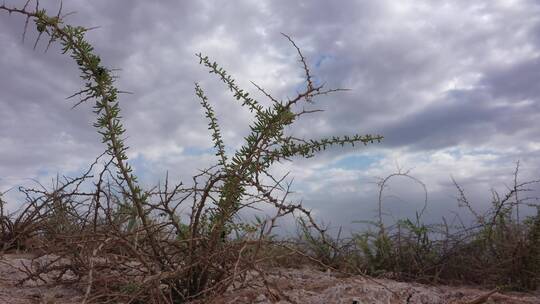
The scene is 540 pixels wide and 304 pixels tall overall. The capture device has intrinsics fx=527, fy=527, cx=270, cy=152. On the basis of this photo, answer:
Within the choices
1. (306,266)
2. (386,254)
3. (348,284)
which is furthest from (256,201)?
(386,254)

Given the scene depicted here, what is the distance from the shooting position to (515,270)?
3.97m

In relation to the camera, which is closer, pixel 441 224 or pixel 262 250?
pixel 262 250

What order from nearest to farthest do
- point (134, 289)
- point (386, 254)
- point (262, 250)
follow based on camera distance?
point (134, 289) → point (262, 250) → point (386, 254)

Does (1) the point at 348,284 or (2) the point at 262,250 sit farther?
(1) the point at 348,284

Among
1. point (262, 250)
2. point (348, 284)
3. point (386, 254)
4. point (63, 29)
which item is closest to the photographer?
point (63, 29)

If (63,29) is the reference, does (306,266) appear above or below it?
below

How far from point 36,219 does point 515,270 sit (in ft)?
13.1

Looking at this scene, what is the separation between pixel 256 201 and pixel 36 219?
2.94m

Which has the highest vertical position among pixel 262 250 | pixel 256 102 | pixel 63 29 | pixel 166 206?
pixel 63 29

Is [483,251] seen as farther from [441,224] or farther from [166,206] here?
[166,206]

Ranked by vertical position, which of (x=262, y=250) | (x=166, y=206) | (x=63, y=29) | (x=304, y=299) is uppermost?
(x=63, y=29)

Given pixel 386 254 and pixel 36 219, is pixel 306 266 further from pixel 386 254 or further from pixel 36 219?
pixel 36 219

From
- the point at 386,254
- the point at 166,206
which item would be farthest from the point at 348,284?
the point at 386,254

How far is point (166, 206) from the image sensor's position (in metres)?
2.58
